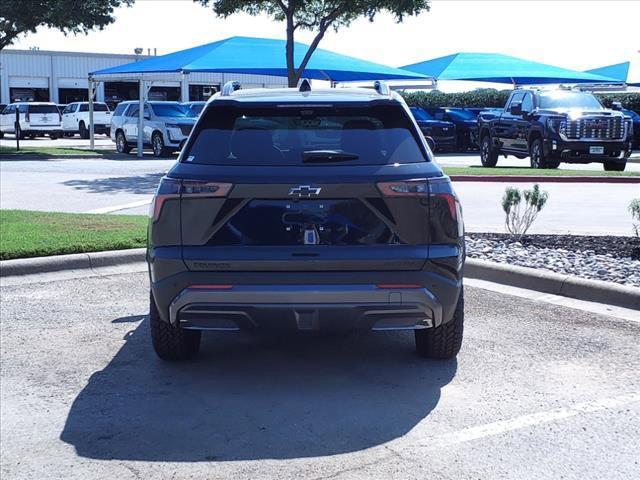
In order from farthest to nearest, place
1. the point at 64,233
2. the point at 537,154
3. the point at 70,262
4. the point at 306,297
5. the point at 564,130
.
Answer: the point at 537,154
the point at 564,130
the point at 64,233
the point at 70,262
the point at 306,297

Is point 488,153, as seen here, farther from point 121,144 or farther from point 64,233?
point 64,233

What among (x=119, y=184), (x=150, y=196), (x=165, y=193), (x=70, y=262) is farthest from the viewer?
(x=119, y=184)

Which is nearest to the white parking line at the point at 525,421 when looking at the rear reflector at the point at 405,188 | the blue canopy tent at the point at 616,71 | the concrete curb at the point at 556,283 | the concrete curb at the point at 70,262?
the rear reflector at the point at 405,188

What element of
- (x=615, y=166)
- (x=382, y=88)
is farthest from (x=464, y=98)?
(x=382, y=88)

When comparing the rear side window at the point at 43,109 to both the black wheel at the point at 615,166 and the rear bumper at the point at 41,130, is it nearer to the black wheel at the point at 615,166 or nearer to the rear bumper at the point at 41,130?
the rear bumper at the point at 41,130

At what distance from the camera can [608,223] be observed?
12039 mm

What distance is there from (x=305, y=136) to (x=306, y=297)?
1075mm

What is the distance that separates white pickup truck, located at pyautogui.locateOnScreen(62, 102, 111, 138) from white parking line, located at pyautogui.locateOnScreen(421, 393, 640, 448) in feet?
143

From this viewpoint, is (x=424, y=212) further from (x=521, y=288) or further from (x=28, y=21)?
(x=28, y=21)

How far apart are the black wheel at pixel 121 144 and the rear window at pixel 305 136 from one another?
2653 cm

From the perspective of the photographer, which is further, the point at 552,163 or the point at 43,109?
the point at 43,109

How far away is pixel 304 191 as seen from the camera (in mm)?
5020

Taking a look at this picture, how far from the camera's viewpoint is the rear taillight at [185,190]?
5070mm

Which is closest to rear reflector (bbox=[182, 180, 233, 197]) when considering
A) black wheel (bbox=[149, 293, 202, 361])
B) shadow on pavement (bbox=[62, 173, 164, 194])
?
black wheel (bbox=[149, 293, 202, 361])
